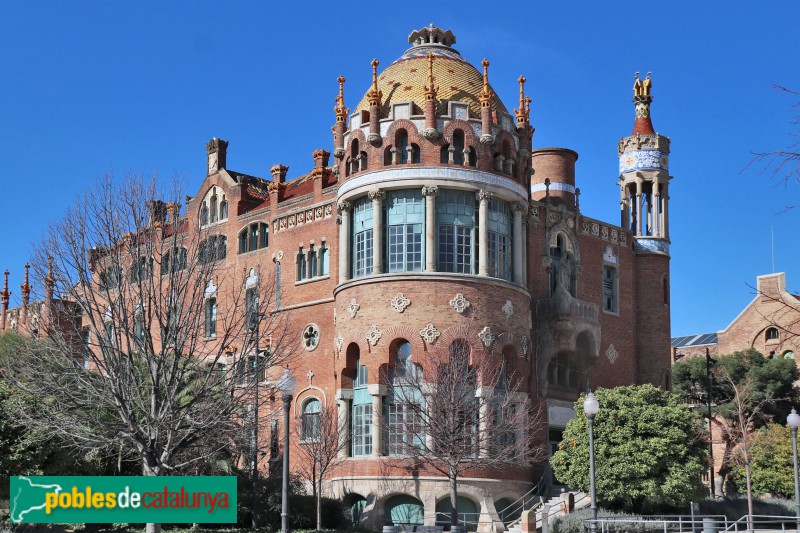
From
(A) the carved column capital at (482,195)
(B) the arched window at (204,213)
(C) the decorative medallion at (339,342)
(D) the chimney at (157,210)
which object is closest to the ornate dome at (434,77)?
(A) the carved column capital at (482,195)

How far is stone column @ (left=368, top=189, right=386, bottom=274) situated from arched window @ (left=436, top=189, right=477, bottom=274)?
227 centimetres

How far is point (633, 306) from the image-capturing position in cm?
5400

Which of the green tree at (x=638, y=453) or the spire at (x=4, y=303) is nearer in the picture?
the green tree at (x=638, y=453)

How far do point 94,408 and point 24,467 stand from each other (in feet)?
12.0

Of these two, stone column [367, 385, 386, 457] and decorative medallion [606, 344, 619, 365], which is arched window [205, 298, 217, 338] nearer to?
stone column [367, 385, 386, 457]

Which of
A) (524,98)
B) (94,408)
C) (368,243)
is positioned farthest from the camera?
(524,98)

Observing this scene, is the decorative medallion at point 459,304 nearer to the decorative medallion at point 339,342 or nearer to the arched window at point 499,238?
the arched window at point 499,238

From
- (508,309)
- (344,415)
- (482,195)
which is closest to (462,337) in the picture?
(508,309)

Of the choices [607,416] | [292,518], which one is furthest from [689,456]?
[292,518]

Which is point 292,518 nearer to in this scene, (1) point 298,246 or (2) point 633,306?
(1) point 298,246

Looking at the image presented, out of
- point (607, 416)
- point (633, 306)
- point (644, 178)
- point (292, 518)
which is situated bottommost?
point (292, 518)

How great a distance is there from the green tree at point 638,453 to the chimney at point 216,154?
77.6ft

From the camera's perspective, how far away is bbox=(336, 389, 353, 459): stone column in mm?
44562

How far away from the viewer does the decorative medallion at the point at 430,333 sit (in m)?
42.7
